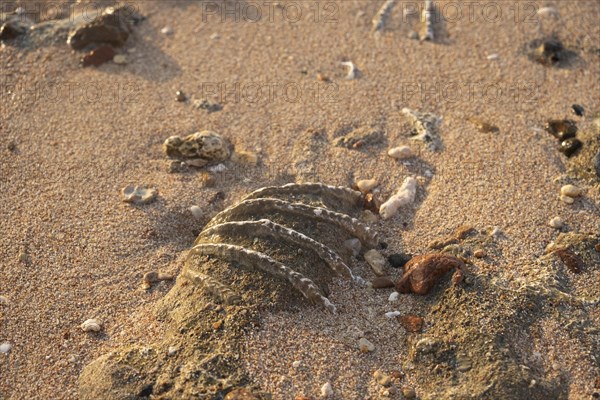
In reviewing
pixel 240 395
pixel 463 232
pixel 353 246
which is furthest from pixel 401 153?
pixel 240 395

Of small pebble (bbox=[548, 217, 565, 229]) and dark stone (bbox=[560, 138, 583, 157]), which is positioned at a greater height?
dark stone (bbox=[560, 138, 583, 157])

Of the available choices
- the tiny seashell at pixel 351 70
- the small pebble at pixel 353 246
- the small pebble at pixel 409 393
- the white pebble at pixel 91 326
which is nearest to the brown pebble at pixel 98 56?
the tiny seashell at pixel 351 70

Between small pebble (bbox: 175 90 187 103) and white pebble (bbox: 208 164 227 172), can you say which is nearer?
white pebble (bbox: 208 164 227 172)

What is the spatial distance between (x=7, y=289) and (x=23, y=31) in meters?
2.64

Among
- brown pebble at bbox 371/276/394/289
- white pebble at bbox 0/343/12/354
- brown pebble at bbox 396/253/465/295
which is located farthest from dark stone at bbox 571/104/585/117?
white pebble at bbox 0/343/12/354

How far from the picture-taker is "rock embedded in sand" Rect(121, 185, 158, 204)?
411 centimetres

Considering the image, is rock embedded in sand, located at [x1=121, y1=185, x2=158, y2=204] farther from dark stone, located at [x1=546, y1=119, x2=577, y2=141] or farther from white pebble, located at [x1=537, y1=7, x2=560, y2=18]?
white pebble, located at [x1=537, y1=7, x2=560, y2=18]

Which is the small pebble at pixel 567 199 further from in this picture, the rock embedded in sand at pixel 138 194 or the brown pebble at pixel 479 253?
the rock embedded in sand at pixel 138 194

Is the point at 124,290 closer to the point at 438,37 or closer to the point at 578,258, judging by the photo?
the point at 578,258

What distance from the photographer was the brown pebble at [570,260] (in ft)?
11.6

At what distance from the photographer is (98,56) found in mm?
5273

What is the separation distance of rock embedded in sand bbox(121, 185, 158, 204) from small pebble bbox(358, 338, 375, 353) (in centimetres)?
156

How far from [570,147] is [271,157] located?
1835mm

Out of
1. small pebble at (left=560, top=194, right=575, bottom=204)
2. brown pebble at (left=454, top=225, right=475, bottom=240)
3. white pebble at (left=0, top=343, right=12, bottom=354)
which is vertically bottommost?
white pebble at (left=0, top=343, right=12, bottom=354)
